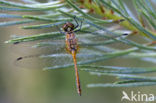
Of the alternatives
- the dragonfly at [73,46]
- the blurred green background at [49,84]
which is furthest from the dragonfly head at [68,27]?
the blurred green background at [49,84]

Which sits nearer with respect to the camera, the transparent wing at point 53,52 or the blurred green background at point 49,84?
the transparent wing at point 53,52

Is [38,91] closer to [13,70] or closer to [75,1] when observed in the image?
[13,70]

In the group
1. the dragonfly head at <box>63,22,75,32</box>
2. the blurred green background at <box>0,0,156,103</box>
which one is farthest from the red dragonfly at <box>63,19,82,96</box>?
the blurred green background at <box>0,0,156,103</box>

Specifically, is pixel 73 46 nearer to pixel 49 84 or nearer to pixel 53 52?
pixel 53 52

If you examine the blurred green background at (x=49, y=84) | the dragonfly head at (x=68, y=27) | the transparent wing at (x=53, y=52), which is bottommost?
the blurred green background at (x=49, y=84)

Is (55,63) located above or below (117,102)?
above

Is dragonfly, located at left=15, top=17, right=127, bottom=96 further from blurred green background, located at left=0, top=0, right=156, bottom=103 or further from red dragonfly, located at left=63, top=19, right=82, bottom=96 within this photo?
blurred green background, located at left=0, top=0, right=156, bottom=103

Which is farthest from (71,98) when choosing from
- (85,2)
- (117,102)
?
(85,2)

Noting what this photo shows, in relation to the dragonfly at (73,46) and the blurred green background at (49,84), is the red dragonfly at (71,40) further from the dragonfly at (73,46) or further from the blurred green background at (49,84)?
the blurred green background at (49,84)
